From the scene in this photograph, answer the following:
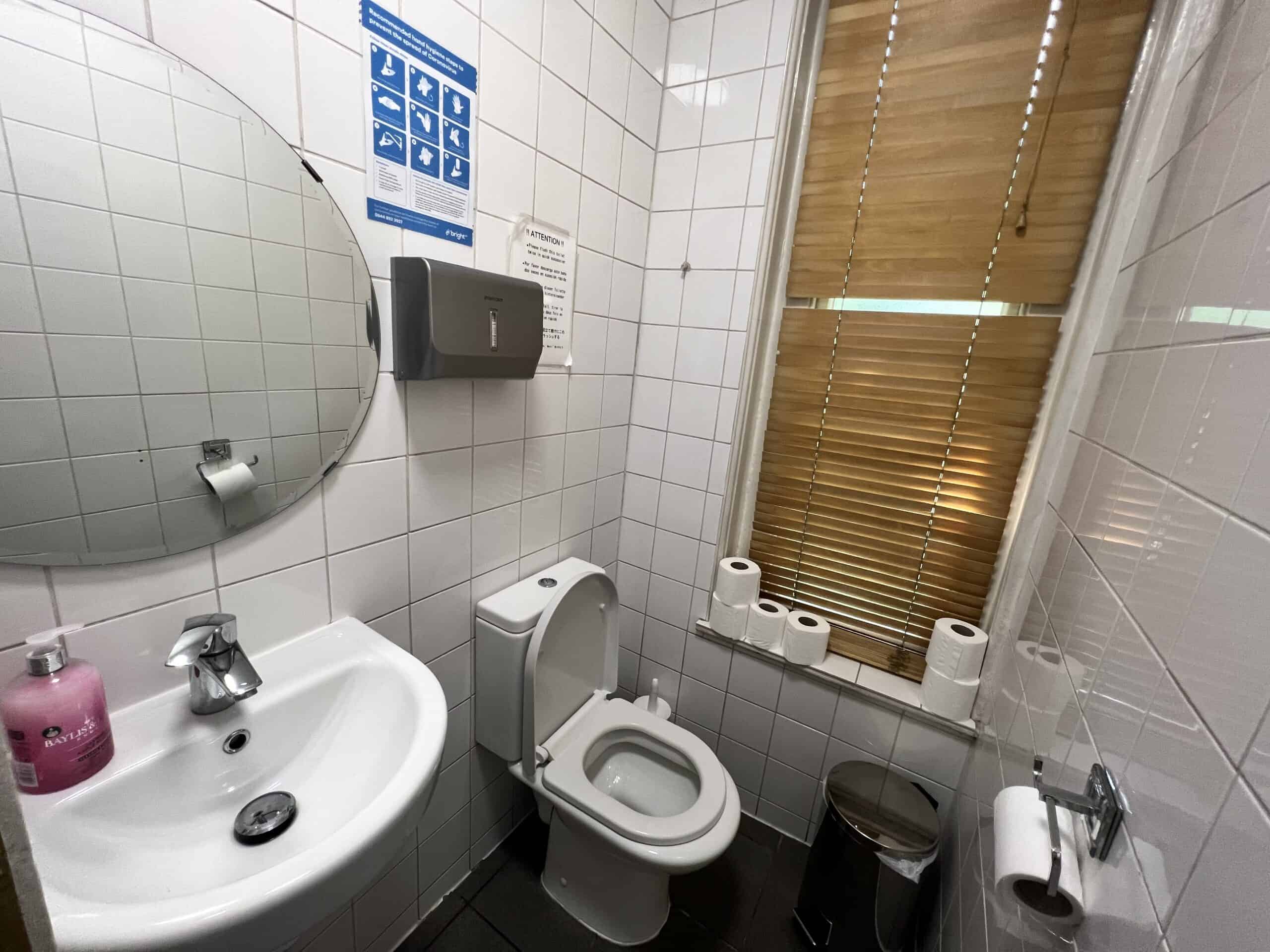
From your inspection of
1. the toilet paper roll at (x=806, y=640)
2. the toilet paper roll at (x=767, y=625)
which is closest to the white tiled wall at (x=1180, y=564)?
the toilet paper roll at (x=806, y=640)

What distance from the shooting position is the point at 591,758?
1.33 m

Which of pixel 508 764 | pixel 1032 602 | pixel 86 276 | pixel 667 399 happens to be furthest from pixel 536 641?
pixel 1032 602

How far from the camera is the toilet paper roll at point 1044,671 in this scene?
713 millimetres

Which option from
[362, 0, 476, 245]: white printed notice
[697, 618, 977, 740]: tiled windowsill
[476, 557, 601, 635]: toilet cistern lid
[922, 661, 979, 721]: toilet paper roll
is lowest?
[697, 618, 977, 740]: tiled windowsill

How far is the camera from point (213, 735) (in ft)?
2.28

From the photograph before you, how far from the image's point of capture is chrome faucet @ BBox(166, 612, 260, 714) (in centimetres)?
66

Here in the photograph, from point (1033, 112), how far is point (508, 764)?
1951 millimetres

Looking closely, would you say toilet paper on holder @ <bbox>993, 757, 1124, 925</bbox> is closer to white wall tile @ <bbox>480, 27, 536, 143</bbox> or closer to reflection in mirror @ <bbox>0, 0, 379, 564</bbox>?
reflection in mirror @ <bbox>0, 0, 379, 564</bbox>

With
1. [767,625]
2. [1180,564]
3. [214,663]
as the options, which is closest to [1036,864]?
[1180,564]

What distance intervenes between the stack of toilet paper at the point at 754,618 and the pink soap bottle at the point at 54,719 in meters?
1.28

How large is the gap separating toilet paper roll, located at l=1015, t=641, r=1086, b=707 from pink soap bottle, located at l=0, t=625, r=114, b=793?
122 cm

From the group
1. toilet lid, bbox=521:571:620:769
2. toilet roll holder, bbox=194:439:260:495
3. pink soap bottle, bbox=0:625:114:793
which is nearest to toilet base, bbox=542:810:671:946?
toilet lid, bbox=521:571:620:769

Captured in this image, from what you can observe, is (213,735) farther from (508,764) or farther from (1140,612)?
(1140,612)

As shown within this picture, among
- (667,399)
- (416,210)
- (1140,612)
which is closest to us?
(1140,612)
